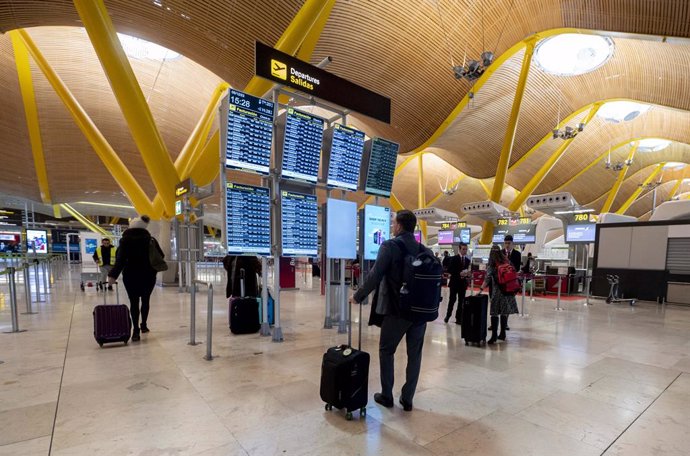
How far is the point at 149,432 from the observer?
260cm

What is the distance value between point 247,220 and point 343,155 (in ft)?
7.40

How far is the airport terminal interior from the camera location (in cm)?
282

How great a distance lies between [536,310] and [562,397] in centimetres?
699

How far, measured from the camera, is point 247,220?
5172 millimetres

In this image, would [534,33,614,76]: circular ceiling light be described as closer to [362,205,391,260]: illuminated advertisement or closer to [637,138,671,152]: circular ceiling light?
[362,205,391,260]: illuminated advertisement

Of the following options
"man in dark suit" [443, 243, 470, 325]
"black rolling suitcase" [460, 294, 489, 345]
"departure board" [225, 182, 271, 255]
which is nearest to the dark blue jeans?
"black rolling suitcase" [460, 294, 489, 345]

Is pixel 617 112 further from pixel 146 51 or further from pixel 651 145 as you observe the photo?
pixel 146 51

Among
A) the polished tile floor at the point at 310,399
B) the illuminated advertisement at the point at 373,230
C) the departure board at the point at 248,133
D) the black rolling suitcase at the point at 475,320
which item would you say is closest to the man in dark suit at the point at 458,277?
the polished tile floor at the point at 310,399

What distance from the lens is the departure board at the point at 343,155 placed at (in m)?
6.26

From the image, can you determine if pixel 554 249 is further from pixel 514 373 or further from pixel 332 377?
pixel 332 377

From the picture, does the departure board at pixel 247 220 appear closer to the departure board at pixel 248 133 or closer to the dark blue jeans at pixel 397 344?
the departure board at pixel 248 133

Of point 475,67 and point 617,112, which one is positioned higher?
point 617,112

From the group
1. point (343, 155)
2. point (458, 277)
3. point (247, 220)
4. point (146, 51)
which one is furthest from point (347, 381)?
point (146, 51)

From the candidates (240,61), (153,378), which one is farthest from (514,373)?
(240,61)
